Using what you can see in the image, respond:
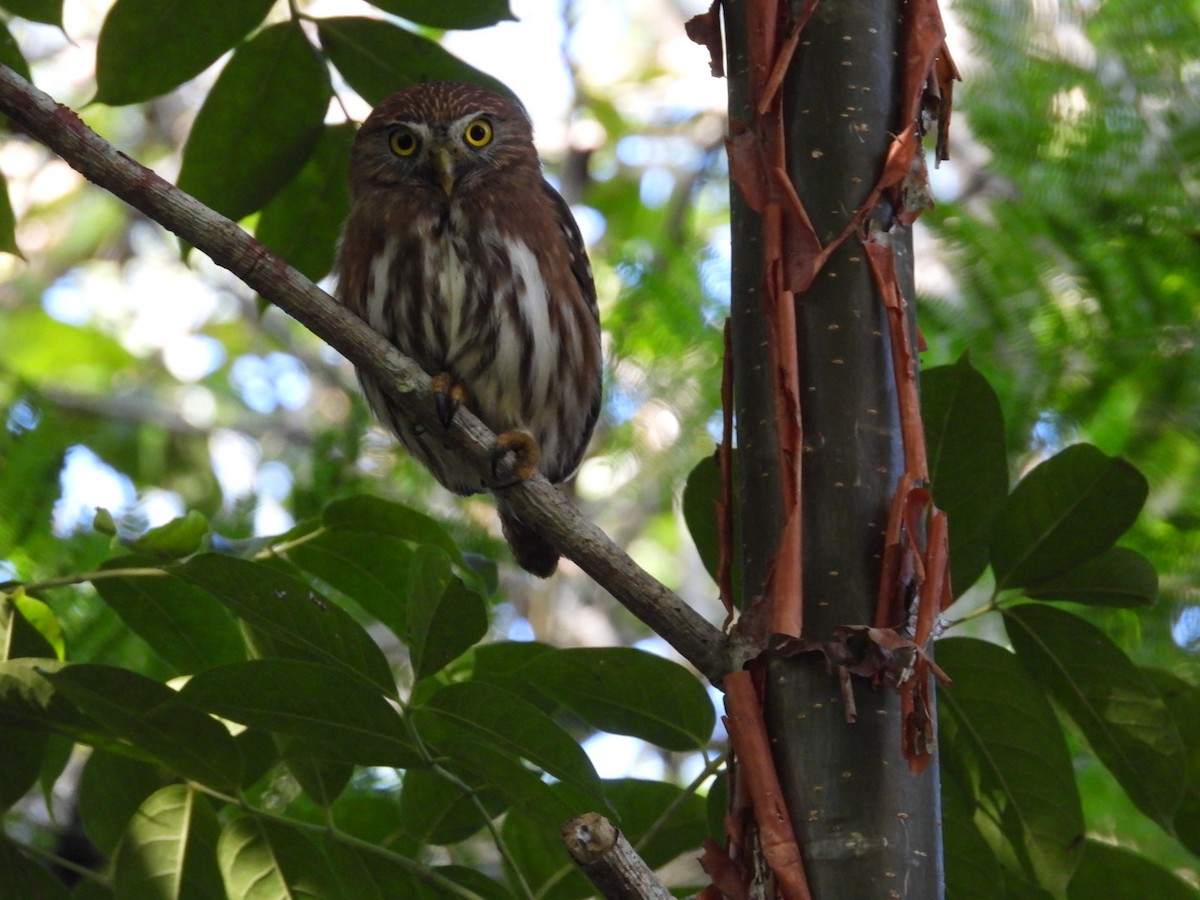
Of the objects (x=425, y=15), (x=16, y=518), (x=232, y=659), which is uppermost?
(x=425, y=15)

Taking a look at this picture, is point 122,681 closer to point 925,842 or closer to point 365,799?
point 365,799

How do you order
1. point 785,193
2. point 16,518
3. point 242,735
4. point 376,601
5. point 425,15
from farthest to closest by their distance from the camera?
point 16,518, point 425,15, point 376,601, point 242,735, point 785,193

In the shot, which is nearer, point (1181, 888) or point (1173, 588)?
point (1181, 888)

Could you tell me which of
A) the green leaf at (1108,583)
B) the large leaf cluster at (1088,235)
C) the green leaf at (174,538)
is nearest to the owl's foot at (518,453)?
the green leaf at (174,538)

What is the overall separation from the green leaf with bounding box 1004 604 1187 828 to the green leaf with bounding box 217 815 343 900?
98cm

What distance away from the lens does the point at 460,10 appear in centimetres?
243

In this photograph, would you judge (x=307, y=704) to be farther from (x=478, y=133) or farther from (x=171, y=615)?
(x=478, y=133)

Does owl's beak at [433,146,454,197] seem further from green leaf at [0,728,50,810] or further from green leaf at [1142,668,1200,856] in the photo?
green leaf at [1142,668,1200,856]

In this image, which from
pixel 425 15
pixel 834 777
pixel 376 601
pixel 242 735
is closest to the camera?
pixel 834 777

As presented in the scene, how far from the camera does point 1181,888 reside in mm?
1931

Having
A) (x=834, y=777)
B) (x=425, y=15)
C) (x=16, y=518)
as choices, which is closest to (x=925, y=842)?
(x=834, y=777)

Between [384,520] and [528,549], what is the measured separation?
1.11 metres

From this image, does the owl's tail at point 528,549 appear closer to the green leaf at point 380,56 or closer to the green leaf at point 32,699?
the green leaf at point 380,56

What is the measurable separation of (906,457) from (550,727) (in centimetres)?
53
